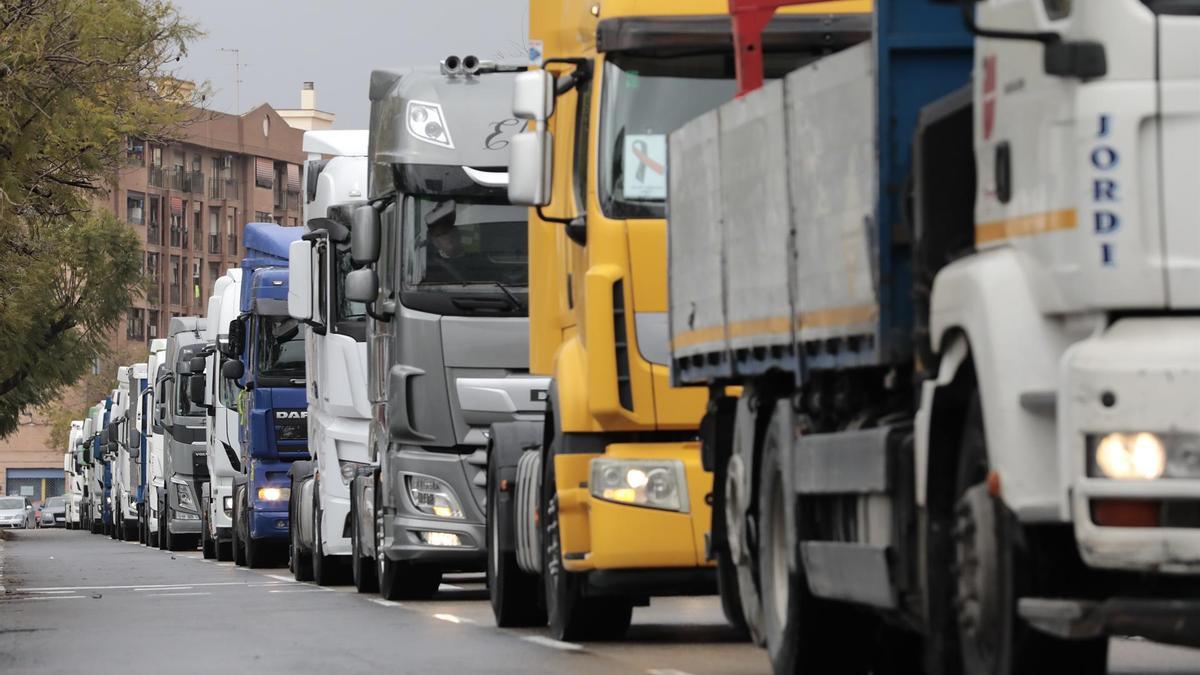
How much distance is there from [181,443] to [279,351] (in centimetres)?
1535

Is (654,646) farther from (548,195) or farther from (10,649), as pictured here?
(10,649)

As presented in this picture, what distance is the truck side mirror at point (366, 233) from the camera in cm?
2105

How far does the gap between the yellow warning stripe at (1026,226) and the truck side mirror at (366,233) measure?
12.5 metres

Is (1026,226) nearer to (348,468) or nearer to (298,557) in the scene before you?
(348,468)

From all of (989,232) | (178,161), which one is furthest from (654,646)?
(178,161)

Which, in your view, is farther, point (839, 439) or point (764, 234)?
point (764, 234)

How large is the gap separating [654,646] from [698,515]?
60.8 inches

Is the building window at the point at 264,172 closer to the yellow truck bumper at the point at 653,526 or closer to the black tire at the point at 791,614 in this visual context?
the yellow truck bumper at the point at 653,526

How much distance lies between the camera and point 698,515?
1384 cm

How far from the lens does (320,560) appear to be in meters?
26.5

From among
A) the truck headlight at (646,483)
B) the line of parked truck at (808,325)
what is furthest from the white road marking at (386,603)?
the truck headlight at (646,483)

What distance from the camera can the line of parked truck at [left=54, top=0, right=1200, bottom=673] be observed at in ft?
25.6

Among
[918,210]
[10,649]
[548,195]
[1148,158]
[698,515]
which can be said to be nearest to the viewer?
[1148,158]

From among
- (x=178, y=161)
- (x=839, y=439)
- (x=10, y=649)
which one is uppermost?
(x=178, y=161)
